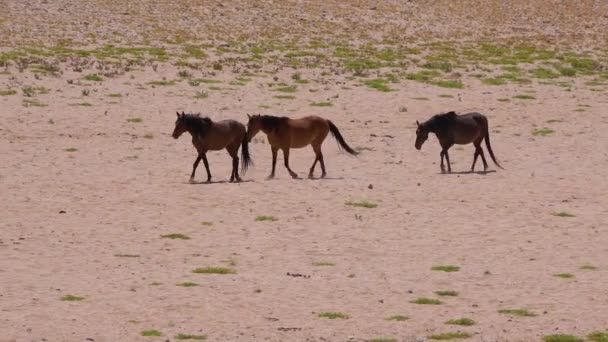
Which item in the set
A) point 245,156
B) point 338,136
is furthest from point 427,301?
point 338,136

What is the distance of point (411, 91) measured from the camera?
125ft

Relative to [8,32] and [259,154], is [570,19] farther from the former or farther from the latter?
[259,154]

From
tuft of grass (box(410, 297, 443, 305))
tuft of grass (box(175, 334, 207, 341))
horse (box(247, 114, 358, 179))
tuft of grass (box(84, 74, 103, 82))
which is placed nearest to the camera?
tuft of grass (box(175, 334, 207, 341))

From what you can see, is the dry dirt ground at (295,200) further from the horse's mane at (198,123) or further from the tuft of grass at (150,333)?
the horse's mane at (198,123)

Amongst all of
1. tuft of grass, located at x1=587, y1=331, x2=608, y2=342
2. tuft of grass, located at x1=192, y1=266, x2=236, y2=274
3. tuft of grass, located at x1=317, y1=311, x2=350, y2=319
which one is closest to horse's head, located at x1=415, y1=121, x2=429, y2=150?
tuft of grass, located at x1=192, y1=266, x2=236, y2=274

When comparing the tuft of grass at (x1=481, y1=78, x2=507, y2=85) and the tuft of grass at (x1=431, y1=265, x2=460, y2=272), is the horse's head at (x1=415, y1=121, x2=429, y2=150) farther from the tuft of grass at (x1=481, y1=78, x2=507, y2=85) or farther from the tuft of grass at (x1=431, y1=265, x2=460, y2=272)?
the tuft of grass at (x1=481, y1=78, x2=507, y2=85)

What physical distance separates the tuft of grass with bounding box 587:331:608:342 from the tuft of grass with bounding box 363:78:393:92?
24.3 m

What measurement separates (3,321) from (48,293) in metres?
1.33

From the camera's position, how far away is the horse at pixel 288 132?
80.8 ft

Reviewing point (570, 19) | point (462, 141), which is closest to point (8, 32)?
point (462, 141)

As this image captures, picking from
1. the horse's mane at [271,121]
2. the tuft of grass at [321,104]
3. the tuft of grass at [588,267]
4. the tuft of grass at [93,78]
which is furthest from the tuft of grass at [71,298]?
the tuft of grass at [93,78]

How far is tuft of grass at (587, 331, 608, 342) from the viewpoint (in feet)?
45.0

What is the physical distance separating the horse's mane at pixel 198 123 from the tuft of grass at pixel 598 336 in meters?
11.8

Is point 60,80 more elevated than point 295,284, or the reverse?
point 60,80
